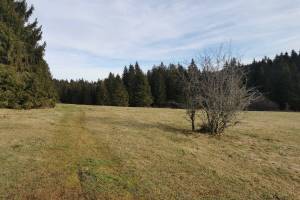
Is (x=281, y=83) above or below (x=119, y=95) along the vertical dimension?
above

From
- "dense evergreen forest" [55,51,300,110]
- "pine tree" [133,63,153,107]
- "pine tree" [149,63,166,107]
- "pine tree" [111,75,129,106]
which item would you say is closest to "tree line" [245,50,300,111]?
"dense evergreen forest" [55,51,300,110]

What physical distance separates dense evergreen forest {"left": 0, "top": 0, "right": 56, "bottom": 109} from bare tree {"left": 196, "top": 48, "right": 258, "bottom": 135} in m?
17.4

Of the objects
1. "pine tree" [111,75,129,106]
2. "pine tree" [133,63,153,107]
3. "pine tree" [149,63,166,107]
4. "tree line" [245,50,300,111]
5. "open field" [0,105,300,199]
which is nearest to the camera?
"open field" [0,105,300,199]

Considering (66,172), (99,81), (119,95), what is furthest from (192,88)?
(99,81)

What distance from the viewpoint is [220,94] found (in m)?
12.9

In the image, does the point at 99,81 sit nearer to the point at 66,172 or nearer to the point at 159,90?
the point at 159,90

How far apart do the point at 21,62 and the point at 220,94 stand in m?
21.2

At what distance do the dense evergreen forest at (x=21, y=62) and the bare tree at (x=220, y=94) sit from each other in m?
17.4

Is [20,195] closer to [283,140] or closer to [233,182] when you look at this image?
[233,182]

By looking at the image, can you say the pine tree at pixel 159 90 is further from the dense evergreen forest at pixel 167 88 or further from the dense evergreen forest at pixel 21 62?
the dense evergreen forest at pixel 21 62

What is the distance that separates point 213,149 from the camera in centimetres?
996

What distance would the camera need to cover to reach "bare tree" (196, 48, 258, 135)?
12883 millimetres

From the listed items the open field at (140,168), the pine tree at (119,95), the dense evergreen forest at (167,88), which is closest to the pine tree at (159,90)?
the dense evergreen forest at (167,88)

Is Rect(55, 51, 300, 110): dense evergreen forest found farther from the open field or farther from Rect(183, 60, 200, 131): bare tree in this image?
the open field
